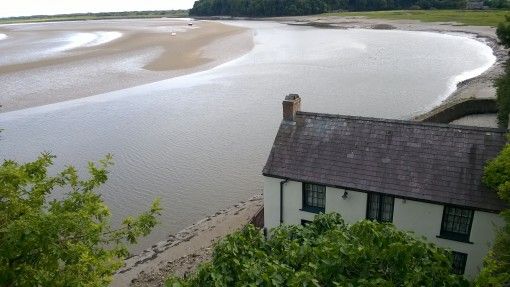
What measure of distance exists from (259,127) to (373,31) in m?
68.8

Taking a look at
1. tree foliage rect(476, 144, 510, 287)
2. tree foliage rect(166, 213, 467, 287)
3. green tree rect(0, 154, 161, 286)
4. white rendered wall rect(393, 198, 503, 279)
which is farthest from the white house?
green tree rect(0, 154, 161, 286)

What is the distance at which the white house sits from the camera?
15.5 m

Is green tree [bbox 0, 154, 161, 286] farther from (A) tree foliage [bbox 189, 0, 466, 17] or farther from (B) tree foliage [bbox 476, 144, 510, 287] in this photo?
(A) tree foliage [bbox 189, 0, 466, 17]

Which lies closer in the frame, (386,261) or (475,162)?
(386,261)

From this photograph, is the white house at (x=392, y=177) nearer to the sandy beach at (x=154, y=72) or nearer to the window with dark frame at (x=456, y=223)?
the window with dark frame at (x=456, y=223)

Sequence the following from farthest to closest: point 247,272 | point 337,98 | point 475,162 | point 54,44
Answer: point 54,44 → point 337,98 → point 475,162 → point 247,272

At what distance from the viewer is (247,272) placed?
8398 mm

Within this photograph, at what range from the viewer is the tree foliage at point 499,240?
802cm

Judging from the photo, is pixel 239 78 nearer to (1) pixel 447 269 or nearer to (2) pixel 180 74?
(2) pixel 180 74

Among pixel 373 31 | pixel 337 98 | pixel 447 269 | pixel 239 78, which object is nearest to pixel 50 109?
pixel 239 78

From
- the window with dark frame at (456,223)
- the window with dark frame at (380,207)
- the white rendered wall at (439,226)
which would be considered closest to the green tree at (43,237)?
the window with dark frame at (380,207)

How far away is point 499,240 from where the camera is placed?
1172 centimetres

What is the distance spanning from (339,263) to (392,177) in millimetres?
8669

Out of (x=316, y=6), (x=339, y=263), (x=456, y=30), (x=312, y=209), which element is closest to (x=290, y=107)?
(x=312, y=209)
